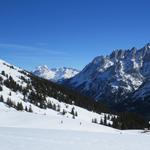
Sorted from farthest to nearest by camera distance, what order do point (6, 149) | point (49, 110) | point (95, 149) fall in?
point (49, 110) < point (95, 149) < point (6, 149)

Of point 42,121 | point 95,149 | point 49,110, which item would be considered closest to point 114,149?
point 95,149

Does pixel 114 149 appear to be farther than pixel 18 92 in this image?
No

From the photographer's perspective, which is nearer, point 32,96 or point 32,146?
point 32,146

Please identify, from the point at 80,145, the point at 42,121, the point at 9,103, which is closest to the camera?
the point at 80,145

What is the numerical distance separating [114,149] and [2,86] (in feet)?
520

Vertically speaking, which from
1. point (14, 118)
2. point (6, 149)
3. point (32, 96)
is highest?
point (32, 96)

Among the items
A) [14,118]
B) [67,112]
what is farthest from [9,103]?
[14,118]

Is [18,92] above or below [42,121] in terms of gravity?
above

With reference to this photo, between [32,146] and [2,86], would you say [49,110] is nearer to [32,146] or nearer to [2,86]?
[2,86]

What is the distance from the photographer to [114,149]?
32.0 metres

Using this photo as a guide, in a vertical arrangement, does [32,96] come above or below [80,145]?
above

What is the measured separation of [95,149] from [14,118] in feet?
227

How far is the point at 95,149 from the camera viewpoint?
103 feet

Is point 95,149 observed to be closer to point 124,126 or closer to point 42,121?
point 42,121
